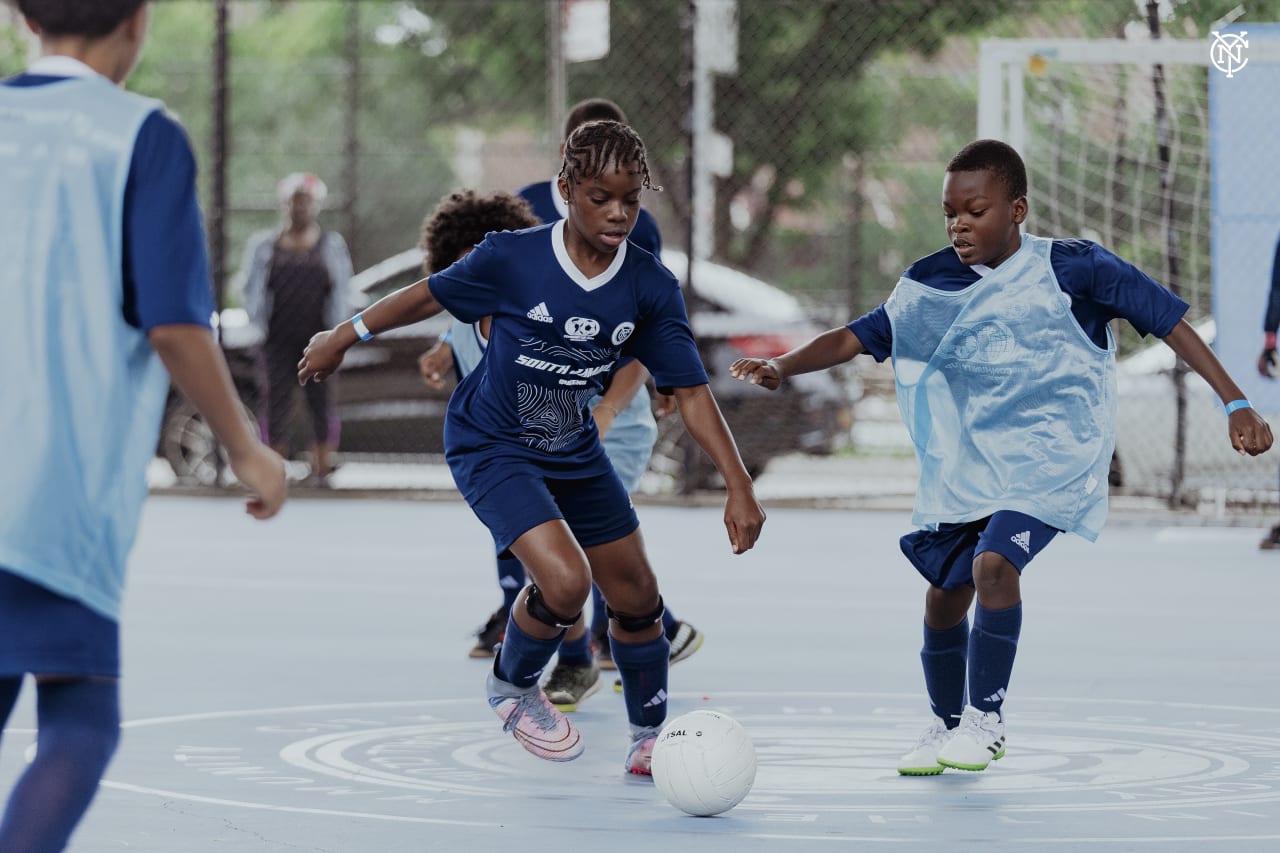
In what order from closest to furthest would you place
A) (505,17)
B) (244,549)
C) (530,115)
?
1. (244,549)
2. (505,17)
3. (530,115)

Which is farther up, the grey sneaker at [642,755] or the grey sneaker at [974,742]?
the grey sneaker at [974,742]

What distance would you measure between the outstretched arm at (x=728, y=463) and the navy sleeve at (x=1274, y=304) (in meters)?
5.77

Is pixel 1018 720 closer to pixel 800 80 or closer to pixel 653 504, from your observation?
pixel 653 504

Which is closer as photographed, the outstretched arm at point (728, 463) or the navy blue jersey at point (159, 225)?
the navy blue jersey at point (159, 225)

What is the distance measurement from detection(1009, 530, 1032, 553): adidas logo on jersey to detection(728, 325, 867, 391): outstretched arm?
61 centimetres

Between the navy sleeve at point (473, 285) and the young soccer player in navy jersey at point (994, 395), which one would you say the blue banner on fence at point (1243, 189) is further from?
the navy sleeve at point (473, 285)

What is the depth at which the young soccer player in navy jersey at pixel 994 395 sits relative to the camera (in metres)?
5.13

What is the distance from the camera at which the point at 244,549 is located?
36.3ft

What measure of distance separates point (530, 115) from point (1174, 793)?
21.6m

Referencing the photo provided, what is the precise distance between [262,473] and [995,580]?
2426mm

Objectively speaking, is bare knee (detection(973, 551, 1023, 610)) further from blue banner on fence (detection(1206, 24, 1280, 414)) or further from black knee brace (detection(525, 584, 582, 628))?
blue banner on fence (detection(1206, 24, 1280, 414))

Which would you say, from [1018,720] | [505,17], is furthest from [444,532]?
[505,17]

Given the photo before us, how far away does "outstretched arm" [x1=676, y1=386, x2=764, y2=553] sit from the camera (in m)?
4.67
